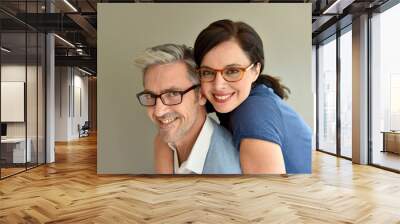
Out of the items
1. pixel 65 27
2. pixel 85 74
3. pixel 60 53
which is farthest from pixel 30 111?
pixel 85 74

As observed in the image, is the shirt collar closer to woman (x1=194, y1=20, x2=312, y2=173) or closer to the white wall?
woman (x1=194, y1=20, x2=312, y2=173)

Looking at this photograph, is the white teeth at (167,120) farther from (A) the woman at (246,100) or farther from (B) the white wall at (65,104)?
(B) the white wall at (65,104)

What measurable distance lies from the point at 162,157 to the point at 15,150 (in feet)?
9.34

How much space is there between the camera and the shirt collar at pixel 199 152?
620cm

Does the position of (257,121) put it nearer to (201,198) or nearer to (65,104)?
Result: (201,198)

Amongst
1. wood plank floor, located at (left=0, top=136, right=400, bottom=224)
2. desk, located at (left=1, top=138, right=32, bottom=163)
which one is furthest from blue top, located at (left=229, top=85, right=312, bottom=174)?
desk, located at (left=1, top=138, right=32, bottom=163)

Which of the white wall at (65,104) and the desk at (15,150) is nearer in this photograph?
the desk at (15,150)

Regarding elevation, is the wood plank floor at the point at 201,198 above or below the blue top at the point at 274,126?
below

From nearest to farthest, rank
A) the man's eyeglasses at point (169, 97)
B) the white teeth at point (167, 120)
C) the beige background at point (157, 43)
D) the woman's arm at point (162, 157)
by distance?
the man's eyeglasses at point (169, 97), the white teeth at point (167, 120), the woman's arm at point (162, 157), the beige background at point (157, 43)

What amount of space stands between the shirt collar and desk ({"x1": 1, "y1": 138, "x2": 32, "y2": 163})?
2.89m

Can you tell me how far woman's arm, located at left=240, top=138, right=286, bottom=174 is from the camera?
617cm

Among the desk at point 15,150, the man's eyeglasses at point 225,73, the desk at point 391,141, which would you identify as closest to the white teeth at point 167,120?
the man's eyeglasses at point 225,73

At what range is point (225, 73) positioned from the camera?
20.2ft

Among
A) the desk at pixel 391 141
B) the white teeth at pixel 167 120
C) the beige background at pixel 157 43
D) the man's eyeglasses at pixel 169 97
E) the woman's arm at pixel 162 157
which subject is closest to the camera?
the man's eyeglasses at pixel 169 97
